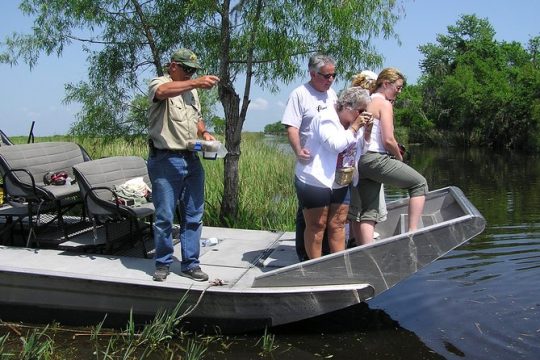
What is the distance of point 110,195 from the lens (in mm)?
6074

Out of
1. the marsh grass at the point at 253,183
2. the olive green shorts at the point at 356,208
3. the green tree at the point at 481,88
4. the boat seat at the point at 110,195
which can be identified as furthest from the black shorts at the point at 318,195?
the green tree at the point at 481,88

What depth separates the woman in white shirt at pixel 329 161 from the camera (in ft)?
15.5

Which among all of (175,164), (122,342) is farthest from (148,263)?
Answer: (175,164)

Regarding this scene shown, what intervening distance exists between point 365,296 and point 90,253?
9.46 feet

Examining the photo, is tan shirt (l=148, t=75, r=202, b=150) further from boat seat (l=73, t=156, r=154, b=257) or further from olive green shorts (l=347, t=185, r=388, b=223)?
olive green shorts (l=347, t=185, r=388, b=223)

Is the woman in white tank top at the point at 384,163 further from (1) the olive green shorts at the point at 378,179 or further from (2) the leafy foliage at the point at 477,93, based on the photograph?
(2) the leafy foliage at the point at 477,93

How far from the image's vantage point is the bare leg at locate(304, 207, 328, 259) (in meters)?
4.91

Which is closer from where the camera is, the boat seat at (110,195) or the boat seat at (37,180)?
the boat seat at (110,195)

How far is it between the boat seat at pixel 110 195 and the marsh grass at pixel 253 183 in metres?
2.35

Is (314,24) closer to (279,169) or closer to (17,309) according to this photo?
(17,309)

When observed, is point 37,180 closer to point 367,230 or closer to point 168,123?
point 168,123

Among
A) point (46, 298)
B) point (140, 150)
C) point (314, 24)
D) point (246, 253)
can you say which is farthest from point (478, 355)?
point (140, 150)

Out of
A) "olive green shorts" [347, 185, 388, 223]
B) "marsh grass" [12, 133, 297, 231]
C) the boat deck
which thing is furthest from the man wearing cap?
"marsh grass" [12, 133, 297, 231]

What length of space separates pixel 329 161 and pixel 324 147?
125 mm
